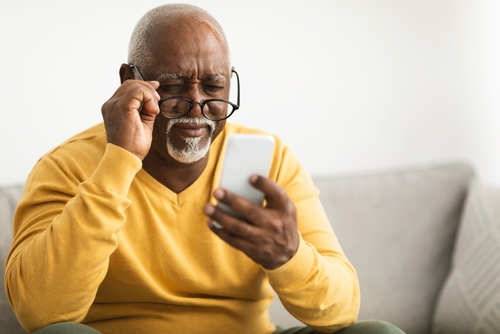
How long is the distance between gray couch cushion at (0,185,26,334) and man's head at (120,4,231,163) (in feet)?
1.63

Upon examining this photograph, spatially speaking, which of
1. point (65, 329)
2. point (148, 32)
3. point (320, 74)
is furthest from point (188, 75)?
point (320, 74)

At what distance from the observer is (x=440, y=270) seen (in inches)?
84.3

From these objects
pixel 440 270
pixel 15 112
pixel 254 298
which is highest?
pixel 15 112

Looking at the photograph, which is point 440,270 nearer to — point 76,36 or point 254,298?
point 254,298

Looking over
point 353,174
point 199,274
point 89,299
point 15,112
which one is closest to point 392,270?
point 353,174

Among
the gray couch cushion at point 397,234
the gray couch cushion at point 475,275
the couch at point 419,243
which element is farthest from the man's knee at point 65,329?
the gray couch cushion at point 475,275

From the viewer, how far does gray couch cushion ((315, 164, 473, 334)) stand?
81.4 inches

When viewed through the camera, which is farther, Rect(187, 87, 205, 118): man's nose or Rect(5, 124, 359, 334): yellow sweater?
Rect(187, 87, 205, 118): man's nose

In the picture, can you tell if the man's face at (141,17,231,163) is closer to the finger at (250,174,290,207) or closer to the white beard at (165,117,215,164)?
the white beard at (165,117,215,164)

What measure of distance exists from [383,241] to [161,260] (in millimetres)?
866

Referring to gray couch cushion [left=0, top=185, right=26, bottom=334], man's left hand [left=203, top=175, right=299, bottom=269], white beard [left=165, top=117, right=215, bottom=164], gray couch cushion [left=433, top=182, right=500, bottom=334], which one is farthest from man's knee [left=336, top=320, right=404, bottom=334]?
gray couch cushion [left=0, top=185, right=26, bottom=334]

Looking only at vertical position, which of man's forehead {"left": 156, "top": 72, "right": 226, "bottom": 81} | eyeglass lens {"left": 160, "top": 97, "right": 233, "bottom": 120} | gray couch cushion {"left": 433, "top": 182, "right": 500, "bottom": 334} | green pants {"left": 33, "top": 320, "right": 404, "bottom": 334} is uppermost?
man's forehead {"left": 156, "top": 72, "right": 226, "bottom": 81}

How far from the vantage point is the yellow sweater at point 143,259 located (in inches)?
48.8

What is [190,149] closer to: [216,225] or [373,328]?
[216,225]
